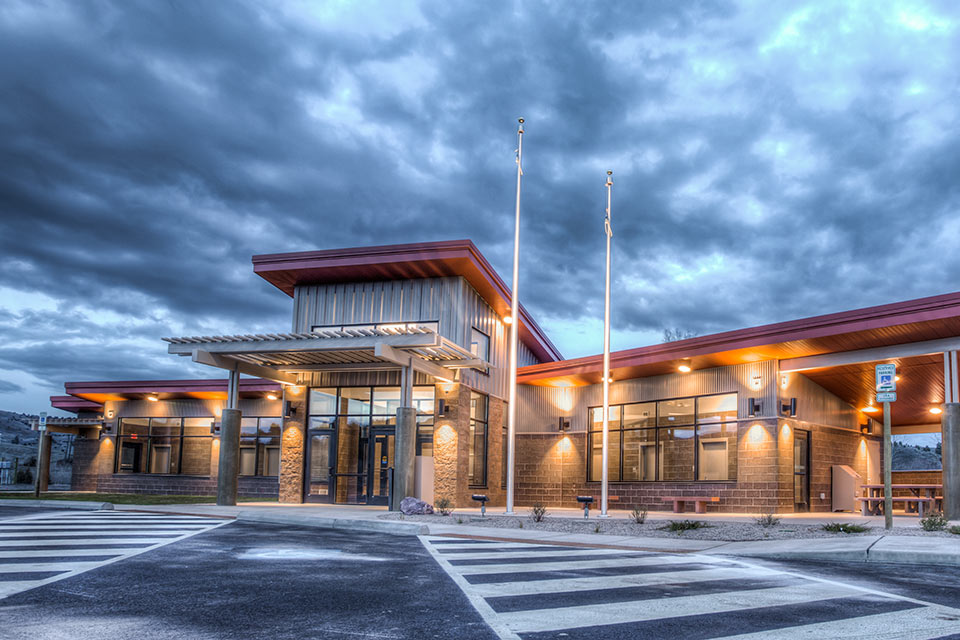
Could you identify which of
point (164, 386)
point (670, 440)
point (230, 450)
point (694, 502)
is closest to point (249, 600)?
point (230, 450)

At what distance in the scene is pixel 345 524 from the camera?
52.2ft

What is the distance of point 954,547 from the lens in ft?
37.0

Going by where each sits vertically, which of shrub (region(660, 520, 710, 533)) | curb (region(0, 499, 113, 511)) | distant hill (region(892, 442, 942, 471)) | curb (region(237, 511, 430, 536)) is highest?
distant hill (region(892, 442, 942, 471))

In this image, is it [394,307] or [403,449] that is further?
[394,307]

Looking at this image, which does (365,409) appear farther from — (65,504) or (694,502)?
(694,502)

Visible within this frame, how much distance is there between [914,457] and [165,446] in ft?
162

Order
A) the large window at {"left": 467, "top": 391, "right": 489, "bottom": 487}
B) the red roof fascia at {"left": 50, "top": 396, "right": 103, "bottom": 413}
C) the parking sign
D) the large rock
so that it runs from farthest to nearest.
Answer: the red roof fascia at {"left": 50, "top": 396, "right": 103, "bottom": 413}, the large window at {"left": 467, "top": 391, "right": 489, "bottom": 487}, the large rock, the parking sign

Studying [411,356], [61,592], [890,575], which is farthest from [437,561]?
[411,356]

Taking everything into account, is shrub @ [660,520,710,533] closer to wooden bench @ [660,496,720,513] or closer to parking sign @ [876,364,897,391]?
parking sign @ [876,364,897,391]

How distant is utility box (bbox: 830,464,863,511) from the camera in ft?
84.7

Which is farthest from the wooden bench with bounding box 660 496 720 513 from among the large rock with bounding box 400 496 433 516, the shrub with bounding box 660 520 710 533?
the large rock with bounding box 400 496 433 516

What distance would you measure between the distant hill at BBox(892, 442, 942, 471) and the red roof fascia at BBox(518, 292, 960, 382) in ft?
106

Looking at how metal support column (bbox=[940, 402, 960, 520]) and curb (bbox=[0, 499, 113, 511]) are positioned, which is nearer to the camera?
metal support column (bbox=[940, 402, 960, 520])

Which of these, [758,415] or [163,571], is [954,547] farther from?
[758,415]
